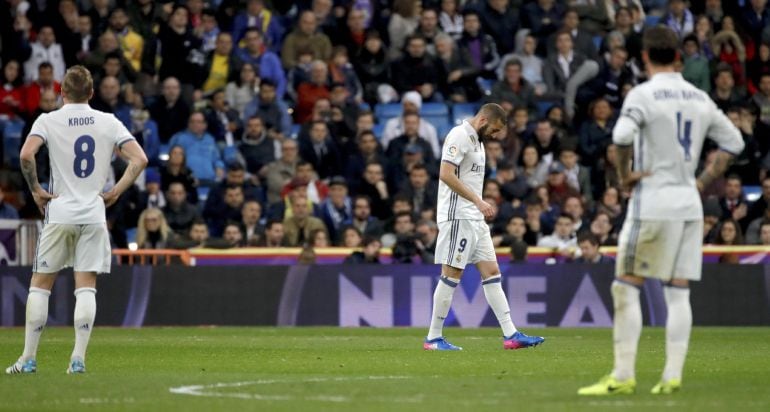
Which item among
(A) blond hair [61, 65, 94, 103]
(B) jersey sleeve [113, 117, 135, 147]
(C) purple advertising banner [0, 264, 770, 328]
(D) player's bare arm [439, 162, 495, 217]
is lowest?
(C) purple advertising banner [0, 264, 770, 328]

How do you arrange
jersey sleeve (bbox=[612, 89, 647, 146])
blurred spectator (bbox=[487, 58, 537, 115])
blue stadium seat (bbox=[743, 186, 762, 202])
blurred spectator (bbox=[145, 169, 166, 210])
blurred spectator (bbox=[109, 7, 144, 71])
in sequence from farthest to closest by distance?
blurred spectator (bbox=[109, 7, 144, 71]) < blurred spectator (bbox=[487, 58, 537, 115]) < blue stadium seat (bbox=[743, 186, 762, 202]) < blurred spectator (bbox=[145, 169, 166, 210]) < jersey sleeve (bbox=[612, 89, 647, 146])

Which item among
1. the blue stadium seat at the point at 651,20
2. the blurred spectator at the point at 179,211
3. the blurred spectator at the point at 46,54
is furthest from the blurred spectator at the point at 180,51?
the blue stadium seat at the point at 651,20

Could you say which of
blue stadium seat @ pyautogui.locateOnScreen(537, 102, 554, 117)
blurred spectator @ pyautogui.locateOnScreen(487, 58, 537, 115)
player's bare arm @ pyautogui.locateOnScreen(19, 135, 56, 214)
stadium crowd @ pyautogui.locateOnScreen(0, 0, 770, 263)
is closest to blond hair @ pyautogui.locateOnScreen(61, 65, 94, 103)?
player's bare arm @ pyautogui.locateOnScreen(19, 135, 56, 214)

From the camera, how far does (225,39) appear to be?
2598 cm

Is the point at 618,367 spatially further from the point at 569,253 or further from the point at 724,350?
the point at 569,253

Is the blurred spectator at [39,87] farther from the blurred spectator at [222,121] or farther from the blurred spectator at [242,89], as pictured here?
the blurred spectator at [242,89]

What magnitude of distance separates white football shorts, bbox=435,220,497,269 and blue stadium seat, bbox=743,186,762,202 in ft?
33.1

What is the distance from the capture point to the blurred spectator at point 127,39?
26422 millimetres

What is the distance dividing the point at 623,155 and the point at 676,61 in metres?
0.79

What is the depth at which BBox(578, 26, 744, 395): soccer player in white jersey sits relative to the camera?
32.0 ft

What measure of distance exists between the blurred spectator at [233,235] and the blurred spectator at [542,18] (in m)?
7.26

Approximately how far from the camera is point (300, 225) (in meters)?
22.8

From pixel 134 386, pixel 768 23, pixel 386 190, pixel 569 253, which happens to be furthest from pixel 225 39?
pixel 134 386

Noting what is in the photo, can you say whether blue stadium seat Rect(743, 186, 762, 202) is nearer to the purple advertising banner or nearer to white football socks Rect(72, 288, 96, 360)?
Result: the purple advertising banner
